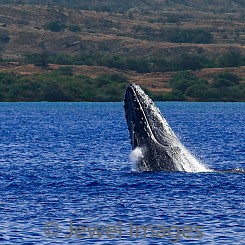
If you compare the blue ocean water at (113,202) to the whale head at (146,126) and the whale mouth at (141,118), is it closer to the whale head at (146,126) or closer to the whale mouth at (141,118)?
the whale head at (146,126)

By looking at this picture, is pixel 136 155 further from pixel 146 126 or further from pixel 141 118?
pixel 141 118

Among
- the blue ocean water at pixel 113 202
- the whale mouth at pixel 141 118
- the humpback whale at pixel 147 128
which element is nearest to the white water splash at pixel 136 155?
the humpback whale at pixel 147 128

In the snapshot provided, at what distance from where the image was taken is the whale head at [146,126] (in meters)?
31.2

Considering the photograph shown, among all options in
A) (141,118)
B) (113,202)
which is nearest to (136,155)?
(141,118)

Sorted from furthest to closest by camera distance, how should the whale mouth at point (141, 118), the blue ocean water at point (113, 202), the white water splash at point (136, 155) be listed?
the white water splash at point (136, 155)
the whale mouth at point (141, 118)
the blue ocean water at point (113, 202)

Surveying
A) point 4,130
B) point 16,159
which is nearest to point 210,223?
point 16,159

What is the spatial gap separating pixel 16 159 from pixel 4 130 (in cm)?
3097

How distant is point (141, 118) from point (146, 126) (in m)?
0.30

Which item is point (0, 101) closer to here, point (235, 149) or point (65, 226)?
point (235, 149)

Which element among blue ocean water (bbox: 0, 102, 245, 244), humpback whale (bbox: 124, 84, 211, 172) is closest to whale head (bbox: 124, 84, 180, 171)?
humpback whale (bbox: 124, 84, 211, 172)

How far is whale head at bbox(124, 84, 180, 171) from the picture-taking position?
3125 centimetres

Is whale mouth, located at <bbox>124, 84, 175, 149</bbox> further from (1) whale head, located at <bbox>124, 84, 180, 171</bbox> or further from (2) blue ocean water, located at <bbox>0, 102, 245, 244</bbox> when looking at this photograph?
(2) blue ocean water, located at <bbox>0, 102, 245, 244</bbox>

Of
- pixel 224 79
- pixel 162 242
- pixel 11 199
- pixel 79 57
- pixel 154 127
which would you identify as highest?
pixel 79 57

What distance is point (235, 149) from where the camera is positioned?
5188 centimetres
